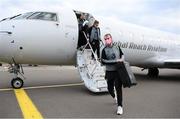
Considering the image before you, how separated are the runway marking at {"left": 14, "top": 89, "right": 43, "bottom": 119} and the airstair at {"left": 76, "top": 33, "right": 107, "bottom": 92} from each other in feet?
7.14

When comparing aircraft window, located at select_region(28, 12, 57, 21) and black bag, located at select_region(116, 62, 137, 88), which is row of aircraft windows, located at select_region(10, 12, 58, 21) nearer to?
aircraft window, located at select_region(28, 12, 57, 21)

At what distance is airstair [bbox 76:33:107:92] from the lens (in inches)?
412

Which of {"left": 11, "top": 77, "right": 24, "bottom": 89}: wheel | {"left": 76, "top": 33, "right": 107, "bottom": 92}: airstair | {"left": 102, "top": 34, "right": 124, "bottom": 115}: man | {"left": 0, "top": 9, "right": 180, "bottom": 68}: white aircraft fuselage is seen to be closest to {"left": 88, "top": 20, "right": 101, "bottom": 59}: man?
{"left": 76, "top": 33, "right": 107, "bottom": 92}: airstair

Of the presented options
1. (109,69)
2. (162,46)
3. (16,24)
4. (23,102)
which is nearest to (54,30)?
(16,24)

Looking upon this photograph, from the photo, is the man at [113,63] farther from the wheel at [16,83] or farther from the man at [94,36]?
the wheel at [16,83]

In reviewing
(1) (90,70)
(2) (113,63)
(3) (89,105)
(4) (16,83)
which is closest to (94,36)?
(1) (90,70)

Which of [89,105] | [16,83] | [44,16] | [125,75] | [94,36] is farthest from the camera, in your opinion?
[94,36]

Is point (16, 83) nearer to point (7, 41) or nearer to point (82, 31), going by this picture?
point (7, 41)

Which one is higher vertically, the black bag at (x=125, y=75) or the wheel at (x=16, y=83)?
the black bag at (x=125, y=75)

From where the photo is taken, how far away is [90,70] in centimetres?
1118

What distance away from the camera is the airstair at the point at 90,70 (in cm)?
1047

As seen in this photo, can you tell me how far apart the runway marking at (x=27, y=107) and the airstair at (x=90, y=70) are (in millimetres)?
2177

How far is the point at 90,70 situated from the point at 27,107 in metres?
3.63

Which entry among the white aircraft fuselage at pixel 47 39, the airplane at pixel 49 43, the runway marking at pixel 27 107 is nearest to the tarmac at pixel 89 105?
the runway marking at pixel 27 107
